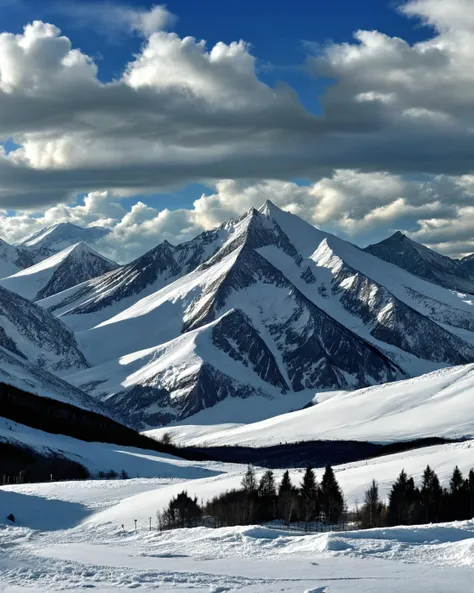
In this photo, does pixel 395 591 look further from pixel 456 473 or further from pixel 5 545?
pixel 456 473

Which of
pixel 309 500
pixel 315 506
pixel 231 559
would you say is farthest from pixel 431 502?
pixel 231 559

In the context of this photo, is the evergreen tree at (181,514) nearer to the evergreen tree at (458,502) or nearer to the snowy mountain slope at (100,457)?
the evergreen tree at (458,502)

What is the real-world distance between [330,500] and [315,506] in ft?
6.25

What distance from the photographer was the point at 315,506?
95188 millimetres

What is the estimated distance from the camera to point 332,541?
2598 inches

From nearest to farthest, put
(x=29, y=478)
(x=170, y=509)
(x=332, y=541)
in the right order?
1. (x=332, y=541)
2. (x=170, y=509)
3. (x=29, y=478)

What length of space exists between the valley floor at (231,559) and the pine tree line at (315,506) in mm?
6263

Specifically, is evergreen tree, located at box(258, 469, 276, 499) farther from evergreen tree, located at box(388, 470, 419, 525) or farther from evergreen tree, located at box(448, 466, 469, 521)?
evergreen tree, located at box(448, 466, 469, 521)

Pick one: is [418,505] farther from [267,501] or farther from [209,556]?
[209,556]

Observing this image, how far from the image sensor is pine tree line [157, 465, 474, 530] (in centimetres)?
9006

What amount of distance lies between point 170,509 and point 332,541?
2721 cm

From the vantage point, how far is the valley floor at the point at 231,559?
5350 centimetres

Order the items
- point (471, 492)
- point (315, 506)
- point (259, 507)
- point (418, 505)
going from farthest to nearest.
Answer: point (471, 492) → point (418, 505) → point (315, 506) → point (259, 507)

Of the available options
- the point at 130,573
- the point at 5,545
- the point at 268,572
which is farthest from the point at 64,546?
the point at 268,572
